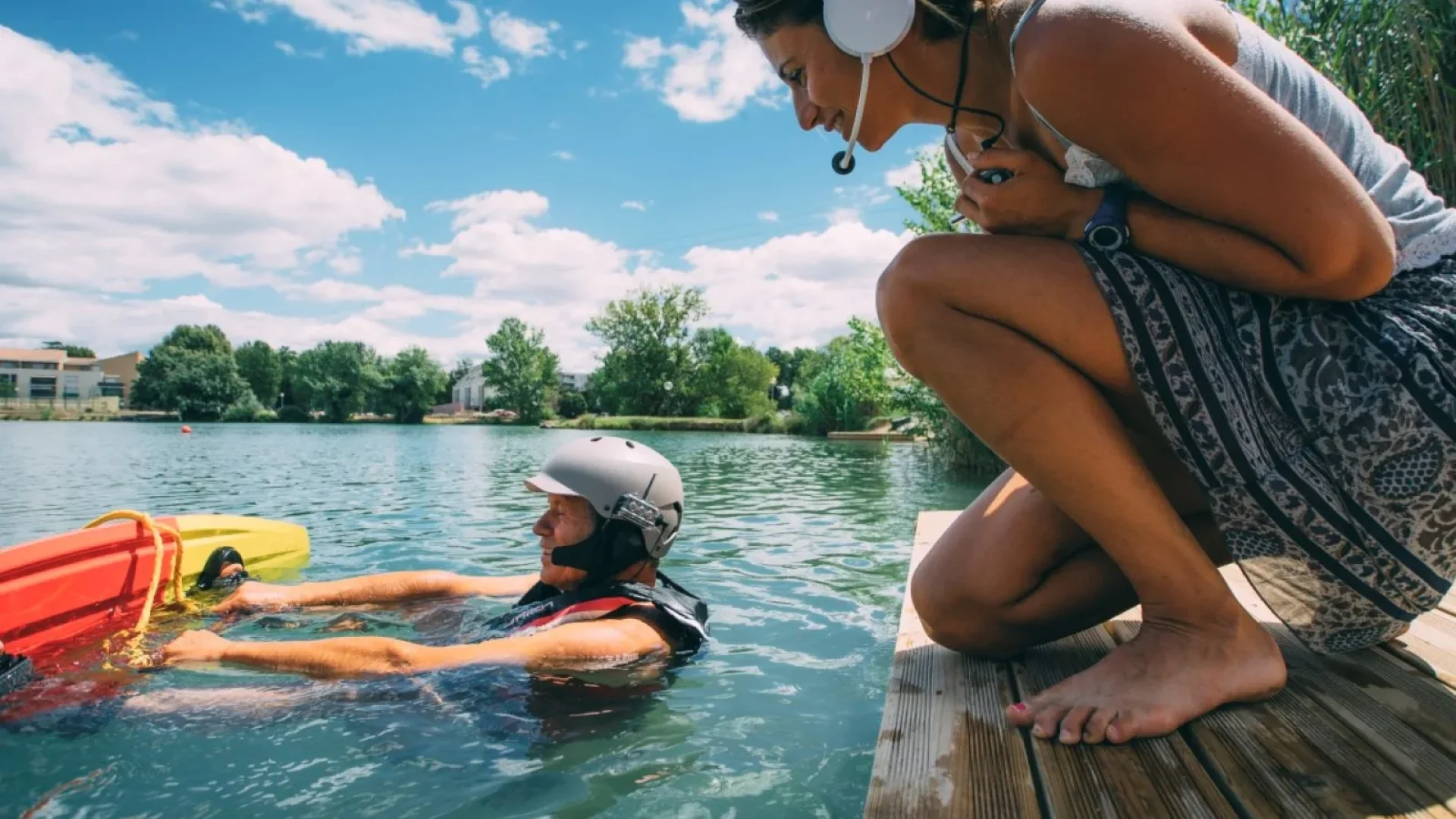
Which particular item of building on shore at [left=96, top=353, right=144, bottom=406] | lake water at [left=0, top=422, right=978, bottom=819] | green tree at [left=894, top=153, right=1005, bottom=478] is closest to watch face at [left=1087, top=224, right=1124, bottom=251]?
lake water at [left=0, top=422, right=978, bottom=819]

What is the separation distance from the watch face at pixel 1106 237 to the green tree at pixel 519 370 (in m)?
80.8

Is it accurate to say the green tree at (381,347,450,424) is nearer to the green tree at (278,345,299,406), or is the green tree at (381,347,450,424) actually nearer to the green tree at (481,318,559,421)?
the green tree at (481,318,559,421)

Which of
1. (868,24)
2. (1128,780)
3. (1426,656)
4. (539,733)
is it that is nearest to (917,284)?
(868,24)

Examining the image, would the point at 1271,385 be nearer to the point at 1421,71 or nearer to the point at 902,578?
the point at 902,578

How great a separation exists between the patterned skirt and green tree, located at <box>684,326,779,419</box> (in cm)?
7101

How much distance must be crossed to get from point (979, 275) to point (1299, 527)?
78 cm

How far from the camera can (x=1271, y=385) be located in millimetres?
1742

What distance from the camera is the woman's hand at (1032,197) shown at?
1.86m

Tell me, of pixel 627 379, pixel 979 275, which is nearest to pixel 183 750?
pixel 979 275

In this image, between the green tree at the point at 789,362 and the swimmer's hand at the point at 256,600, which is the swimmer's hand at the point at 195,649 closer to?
the swimmer's hand at the point at 256,600

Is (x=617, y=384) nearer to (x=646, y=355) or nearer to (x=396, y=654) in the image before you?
(x=646, y=355)

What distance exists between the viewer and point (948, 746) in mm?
1681

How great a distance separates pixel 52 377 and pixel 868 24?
431ft

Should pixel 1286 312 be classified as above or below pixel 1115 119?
below
